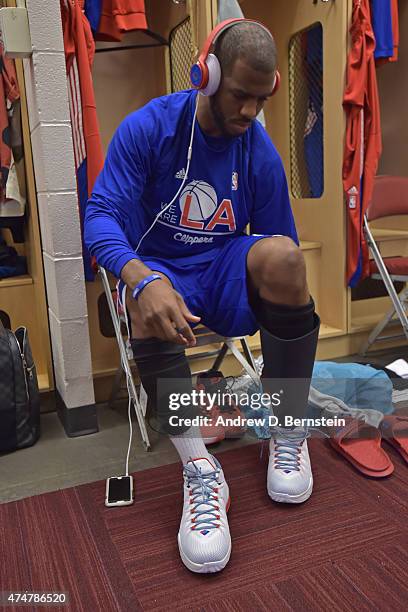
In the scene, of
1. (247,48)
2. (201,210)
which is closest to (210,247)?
(201,210)

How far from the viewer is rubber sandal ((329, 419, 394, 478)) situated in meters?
1.40

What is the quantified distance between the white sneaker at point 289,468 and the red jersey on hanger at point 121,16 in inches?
64.1

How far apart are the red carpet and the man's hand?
18.6 inches

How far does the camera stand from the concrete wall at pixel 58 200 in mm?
1547

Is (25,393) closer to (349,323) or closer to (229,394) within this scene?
(229,394)

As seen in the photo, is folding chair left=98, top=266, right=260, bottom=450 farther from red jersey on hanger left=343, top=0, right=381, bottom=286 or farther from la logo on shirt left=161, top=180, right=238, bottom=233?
red jersey on hanger left=343, top=0, right=381, bottom=286

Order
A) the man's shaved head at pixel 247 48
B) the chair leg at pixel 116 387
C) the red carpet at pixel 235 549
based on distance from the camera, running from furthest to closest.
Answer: the chair leg at pixel 116 387 → the man's shaved head at pixel 247 48 → the red carpet at pixel 235 549

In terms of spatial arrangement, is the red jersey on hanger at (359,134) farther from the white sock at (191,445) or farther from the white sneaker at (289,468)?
the white sock at (191,445)

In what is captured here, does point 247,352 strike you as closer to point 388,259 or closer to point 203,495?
point 203,495

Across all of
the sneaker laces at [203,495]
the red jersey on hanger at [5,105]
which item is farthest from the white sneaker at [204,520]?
the red jersey on hanger at [5,105]

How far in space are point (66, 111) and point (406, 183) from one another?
1.61 metres

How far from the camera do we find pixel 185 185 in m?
1.32

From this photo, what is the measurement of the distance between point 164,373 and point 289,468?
0.40 meters

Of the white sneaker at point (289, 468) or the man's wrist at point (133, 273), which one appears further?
the white sneaker at point (289, 468)
